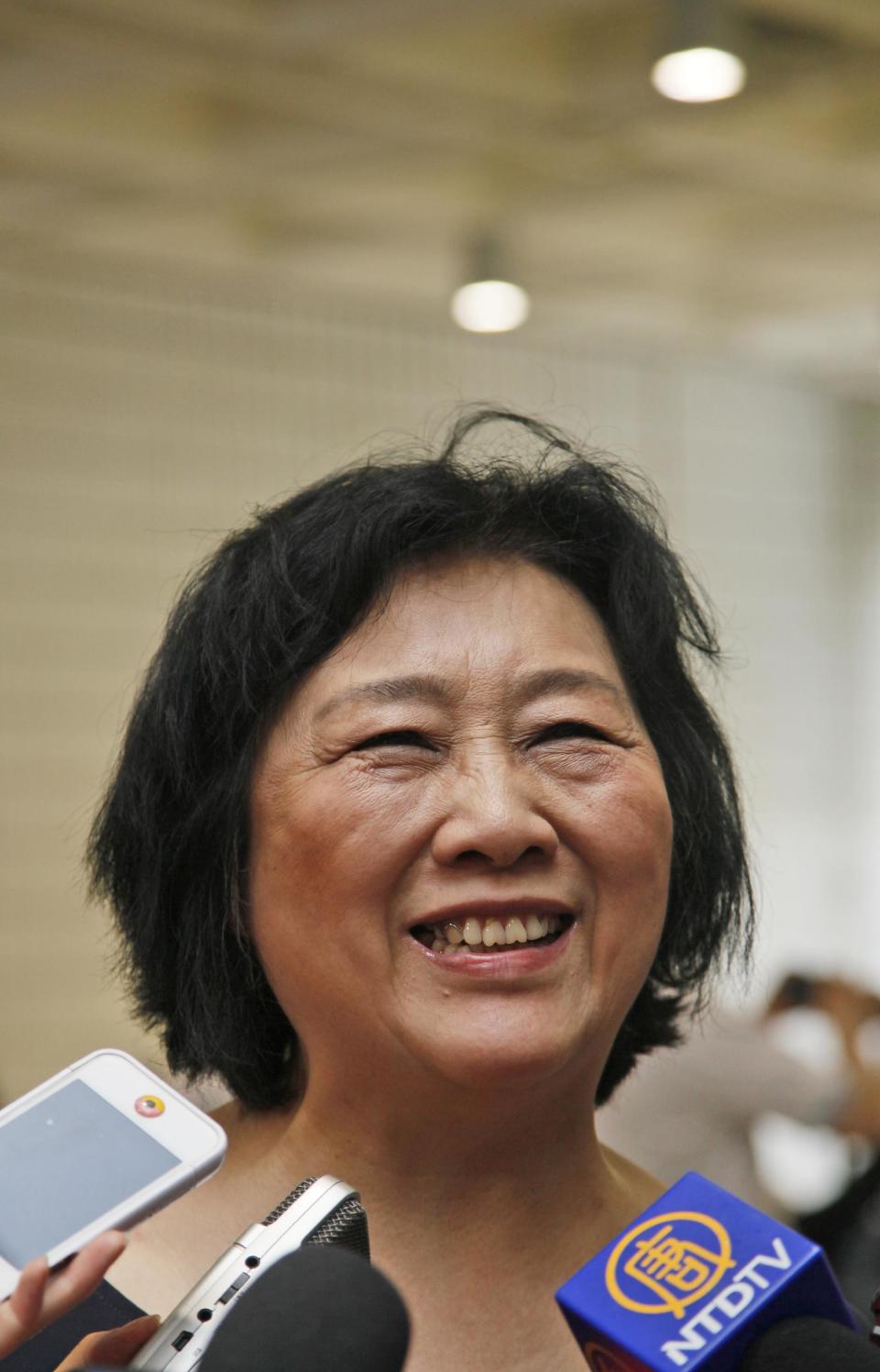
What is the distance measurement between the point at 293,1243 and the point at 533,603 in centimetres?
54

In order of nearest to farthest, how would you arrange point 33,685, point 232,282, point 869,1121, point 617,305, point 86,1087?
point 86,1087
point 869,1121
point 33,685
point 232,282
point 617,305

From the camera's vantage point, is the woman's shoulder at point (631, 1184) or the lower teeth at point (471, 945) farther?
the woman's shoulder at point (631, 1184)

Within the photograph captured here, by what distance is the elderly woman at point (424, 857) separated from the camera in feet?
3.61

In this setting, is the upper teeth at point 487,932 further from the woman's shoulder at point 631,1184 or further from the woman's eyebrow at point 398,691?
the woman's shoulder at point 631,1184

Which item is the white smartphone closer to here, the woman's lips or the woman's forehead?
the woman's lips

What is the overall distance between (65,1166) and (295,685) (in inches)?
17.4

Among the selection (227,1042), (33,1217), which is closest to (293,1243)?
(33,1217)

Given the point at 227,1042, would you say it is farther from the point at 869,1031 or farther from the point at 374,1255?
the point at 869,1031

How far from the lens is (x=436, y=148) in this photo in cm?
394

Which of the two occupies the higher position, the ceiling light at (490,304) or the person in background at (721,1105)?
the ceiling light at (490,304)

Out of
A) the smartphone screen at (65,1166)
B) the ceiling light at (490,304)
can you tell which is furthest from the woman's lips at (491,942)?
the ceiling light at (490,304)

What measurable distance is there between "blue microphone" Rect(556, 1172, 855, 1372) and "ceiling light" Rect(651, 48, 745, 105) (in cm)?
281

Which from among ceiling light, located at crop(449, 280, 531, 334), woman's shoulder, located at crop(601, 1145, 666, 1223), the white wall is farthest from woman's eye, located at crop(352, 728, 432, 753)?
ceiling light, located at crop(449, 280, 531, 334)

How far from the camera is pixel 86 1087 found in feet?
3.14
